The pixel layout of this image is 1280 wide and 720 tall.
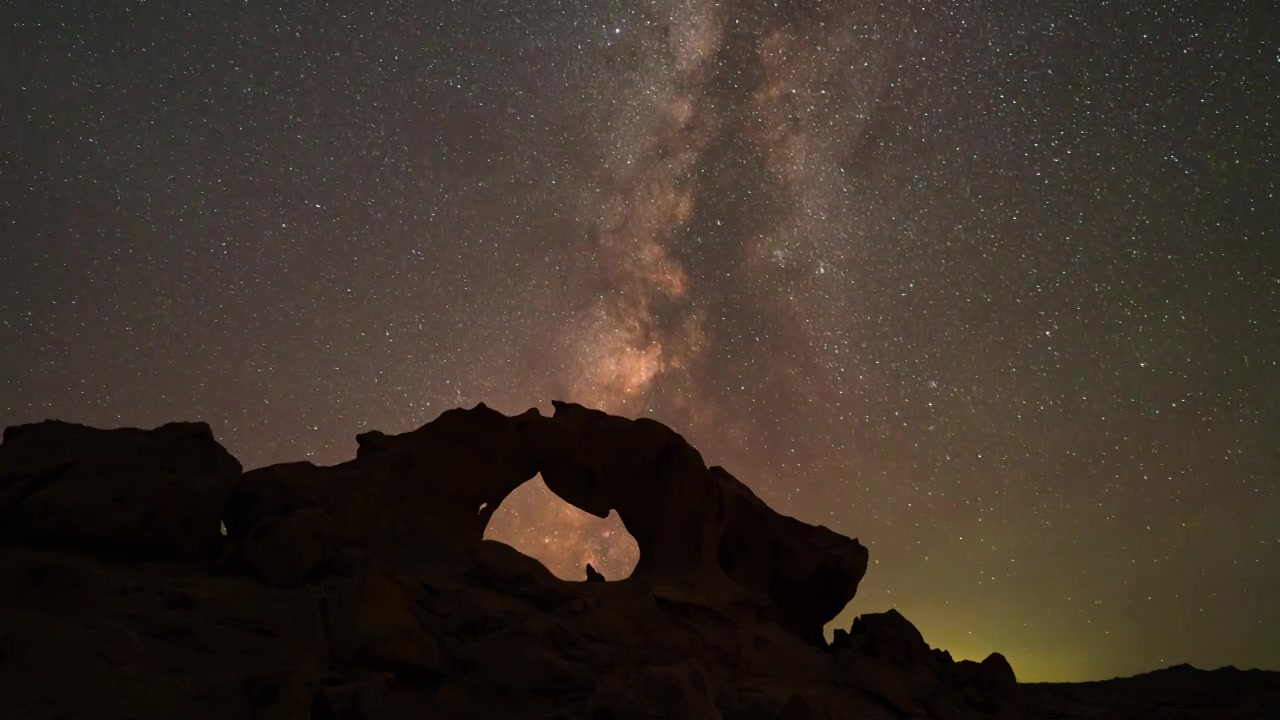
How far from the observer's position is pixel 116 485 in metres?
10.0

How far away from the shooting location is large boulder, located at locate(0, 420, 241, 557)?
9.52m

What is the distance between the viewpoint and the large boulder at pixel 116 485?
952 centimetres

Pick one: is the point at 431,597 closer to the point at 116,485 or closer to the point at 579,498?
the point at 116,485

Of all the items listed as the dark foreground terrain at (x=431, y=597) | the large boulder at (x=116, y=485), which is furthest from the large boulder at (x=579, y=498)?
the large boulder at (x=116, y=485)

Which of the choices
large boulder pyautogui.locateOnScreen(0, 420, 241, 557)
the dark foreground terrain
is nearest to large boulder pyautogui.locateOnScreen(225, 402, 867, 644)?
the dark foreground terrain

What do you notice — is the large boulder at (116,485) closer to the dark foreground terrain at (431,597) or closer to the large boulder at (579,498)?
the dark foreground terrain at (431,597)

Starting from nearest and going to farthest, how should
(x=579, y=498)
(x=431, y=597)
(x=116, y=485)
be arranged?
1. (x=116, y=485)
2. (x=431, y=597)
3. (x=579, y=498)

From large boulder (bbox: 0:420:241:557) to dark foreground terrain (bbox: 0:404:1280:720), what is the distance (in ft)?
0.09

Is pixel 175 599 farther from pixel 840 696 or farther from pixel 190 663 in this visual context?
pixel 840 696

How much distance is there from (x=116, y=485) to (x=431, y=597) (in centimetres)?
413

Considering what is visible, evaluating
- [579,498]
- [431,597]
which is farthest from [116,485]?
[579,498]

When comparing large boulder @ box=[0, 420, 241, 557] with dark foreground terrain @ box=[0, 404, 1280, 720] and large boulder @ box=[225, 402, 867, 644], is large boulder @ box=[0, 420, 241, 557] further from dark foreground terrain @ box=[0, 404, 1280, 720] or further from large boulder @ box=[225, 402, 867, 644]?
large boulder @ box=[225, 402, 867, 644]

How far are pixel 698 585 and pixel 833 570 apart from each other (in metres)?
3.86

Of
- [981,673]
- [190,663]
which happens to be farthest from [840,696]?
[190,663]
